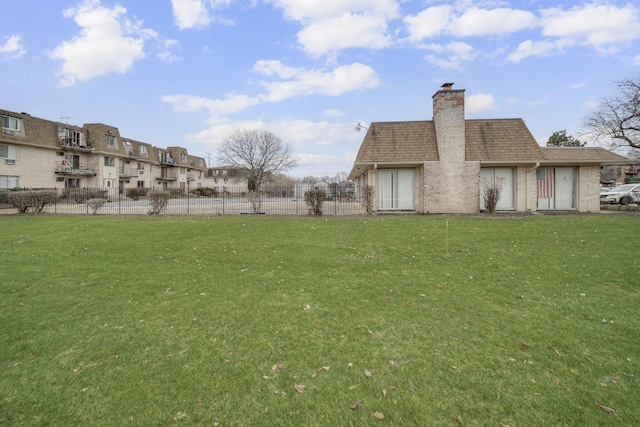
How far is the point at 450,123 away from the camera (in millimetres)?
17031

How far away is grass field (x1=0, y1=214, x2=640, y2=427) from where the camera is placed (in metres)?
2.66

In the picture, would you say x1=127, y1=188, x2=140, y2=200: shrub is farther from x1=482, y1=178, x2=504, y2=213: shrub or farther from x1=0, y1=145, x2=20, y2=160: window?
x1=482, y1=178, x2=504, y2=213: shrub

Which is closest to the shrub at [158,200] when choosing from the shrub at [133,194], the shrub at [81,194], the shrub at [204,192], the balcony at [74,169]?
the shrub at [81,194]

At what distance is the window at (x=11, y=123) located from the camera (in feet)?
98.0

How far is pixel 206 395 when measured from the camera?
2.80 metres

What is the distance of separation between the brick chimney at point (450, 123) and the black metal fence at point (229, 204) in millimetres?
5474

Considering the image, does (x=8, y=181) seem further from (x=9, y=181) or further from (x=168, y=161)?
(x=168, y=161)

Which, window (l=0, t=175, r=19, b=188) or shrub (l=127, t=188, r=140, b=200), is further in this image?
shrub (l=127, t=188, r=140, b=200)

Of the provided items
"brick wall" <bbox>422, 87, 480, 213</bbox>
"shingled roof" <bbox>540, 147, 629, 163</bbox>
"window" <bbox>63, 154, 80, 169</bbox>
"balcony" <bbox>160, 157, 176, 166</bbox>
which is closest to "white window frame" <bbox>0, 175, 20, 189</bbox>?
"window" <bbox>63, 154, 80, 169</bbox>

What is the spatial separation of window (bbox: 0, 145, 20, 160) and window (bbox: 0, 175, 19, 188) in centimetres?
187

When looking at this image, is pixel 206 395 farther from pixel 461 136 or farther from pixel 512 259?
pixel 461 136

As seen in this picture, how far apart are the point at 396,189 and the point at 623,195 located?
18.2 metres

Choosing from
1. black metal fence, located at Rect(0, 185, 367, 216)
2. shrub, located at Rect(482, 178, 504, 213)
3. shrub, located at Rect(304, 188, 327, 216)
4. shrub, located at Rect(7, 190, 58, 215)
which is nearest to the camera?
shrub, located at Rect(304, 188, 327, 216)

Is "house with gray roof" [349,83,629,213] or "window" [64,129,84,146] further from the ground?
"window" [64,129,84,146]
